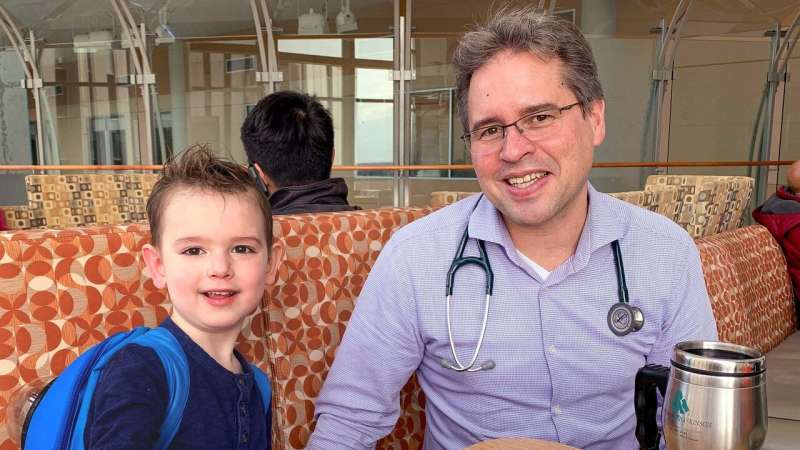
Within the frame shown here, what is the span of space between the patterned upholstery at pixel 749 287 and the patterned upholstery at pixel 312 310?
3.86 feet

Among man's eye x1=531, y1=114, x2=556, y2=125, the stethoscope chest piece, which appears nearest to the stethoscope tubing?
the stethoscope chest piece

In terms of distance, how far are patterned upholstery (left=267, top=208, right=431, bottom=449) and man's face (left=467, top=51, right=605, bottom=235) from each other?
0.49 m

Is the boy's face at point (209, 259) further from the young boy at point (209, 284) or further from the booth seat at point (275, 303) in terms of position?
the booth seat at point (275, 303)

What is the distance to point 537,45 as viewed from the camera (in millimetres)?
1238

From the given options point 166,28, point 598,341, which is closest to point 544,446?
point 598,341

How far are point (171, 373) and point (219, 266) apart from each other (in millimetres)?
180

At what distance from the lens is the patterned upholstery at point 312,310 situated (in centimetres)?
151

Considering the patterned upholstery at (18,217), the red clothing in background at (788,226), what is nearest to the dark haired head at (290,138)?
the red clothing in background at (788,226)

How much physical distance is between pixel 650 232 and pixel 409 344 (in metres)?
0.53

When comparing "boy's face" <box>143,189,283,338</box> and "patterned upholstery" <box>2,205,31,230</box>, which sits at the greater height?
"boy's face" <box>143,189,283,338</box>

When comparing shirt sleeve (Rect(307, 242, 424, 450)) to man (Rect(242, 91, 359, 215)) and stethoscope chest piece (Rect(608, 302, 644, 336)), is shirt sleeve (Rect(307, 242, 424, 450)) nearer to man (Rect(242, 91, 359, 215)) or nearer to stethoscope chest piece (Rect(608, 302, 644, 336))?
stethoscope chest piece (Rect(608, 302, 644, 336))

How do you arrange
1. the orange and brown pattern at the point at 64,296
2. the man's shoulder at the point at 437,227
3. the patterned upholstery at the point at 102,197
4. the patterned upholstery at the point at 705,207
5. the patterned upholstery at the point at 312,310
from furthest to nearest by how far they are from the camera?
the patterned upholstery at the point at 102,197 → the patterned upholstery at the point at 705,207 → the patterned upholstery at the point at 312,310 → the man's shoulder at the point at 437,227 → the orange and brown pattern at the point at 64,296

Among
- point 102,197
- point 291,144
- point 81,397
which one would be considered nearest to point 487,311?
point 81,397

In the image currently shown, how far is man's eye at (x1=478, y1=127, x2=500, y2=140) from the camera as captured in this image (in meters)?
1.25
